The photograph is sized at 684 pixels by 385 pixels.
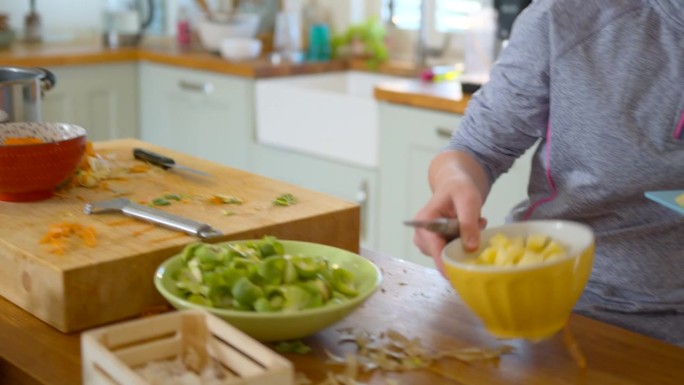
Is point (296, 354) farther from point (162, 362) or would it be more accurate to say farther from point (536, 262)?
point (536, 262)

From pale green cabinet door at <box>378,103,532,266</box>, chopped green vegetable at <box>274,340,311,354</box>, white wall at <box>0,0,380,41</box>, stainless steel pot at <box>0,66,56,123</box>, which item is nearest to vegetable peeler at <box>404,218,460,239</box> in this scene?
chopped green vegetable at <box>274,340,311,354</box>

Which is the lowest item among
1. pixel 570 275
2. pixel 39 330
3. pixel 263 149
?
pixel 263 149

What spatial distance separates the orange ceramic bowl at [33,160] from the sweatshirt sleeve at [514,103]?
0.52 m

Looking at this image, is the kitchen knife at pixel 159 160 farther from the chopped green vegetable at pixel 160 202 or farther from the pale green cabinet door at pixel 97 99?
the pale green cabinet door at pixel 97 99

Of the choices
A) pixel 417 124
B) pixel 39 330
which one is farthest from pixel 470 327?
pixel 417 124

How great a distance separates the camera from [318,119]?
3037 millimetres

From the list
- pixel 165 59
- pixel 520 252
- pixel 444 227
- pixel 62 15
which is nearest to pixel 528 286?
pixel 520 252

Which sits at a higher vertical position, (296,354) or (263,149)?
(296,354)

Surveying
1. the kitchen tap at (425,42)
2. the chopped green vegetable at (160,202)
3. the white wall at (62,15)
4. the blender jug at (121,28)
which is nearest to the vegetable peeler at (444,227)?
the chopped green vegetable at (160,202)

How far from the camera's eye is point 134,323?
0.91m

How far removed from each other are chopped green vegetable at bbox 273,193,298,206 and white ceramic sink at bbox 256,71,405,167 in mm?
1506

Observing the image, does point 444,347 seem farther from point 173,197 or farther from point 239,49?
point 239,49

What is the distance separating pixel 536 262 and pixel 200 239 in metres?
0.44

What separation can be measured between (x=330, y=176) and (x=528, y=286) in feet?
7.02
